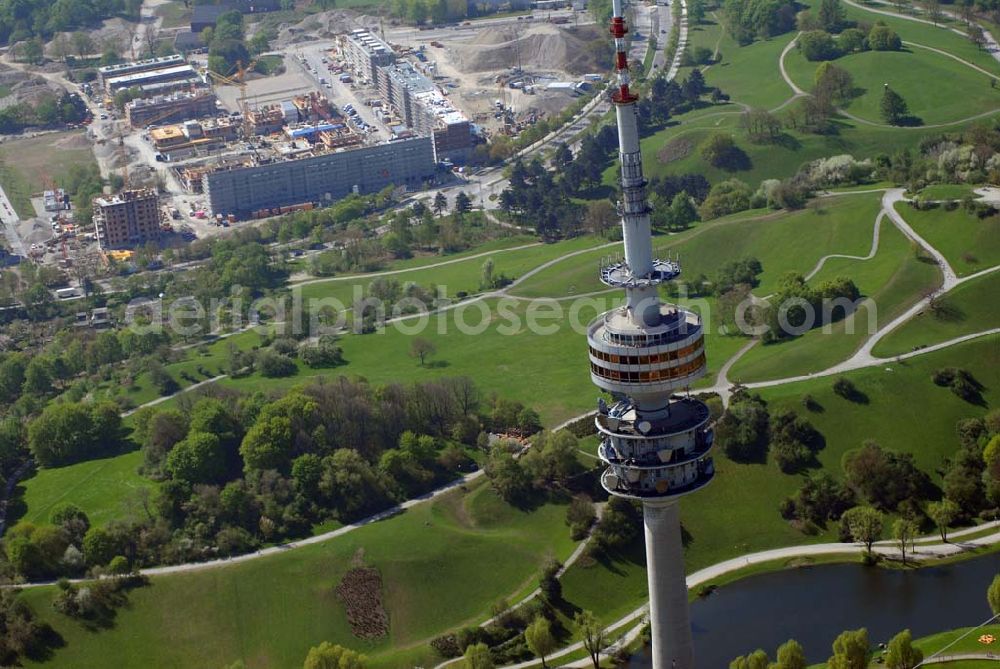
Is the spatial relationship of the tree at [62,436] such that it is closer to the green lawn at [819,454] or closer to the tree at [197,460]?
the tree at [197,460]

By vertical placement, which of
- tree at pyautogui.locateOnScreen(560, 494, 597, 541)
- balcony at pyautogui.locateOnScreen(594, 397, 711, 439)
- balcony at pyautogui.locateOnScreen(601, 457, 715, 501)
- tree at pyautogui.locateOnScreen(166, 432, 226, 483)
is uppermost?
balcony at pyautogui.locateOnScreen(594, 397, 711, 439)

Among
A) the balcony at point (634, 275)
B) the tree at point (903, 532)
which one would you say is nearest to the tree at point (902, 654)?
the tree at point (903, 532)

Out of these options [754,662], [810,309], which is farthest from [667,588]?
[810,309]

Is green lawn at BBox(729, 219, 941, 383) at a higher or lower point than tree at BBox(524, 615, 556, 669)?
higher

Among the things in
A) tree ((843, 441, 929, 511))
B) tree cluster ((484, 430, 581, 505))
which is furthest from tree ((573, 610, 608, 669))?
tree ((843, 441, 929, 511))

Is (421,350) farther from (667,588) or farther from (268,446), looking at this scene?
(667,588)

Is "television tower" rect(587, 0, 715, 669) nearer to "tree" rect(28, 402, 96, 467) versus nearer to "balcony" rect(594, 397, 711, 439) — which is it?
"balcony" rect(594, 397, 711, 439)
